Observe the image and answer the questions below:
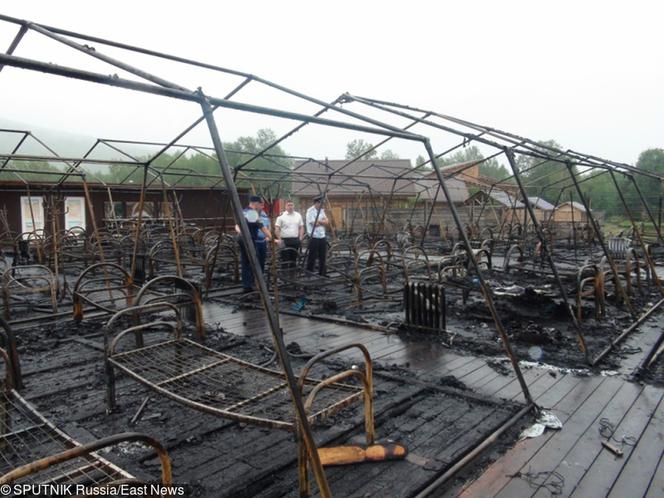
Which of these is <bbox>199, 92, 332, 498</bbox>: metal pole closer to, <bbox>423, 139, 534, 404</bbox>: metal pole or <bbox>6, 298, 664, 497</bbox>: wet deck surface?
<bbox>6, 298, 664, 497</bbox>: wet deck surface

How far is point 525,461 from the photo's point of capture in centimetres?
294

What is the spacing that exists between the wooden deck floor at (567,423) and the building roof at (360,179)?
4708 millimetres

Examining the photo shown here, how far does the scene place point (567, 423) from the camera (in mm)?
3441

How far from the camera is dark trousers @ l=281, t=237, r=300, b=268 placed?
9.45 m

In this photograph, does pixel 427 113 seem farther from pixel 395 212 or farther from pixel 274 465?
pixel 395 212

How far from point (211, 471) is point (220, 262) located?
730cm

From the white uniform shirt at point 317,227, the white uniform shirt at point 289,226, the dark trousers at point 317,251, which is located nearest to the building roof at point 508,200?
the white uniform shirt at point 317,227

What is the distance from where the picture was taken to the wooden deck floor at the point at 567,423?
8.84 ft

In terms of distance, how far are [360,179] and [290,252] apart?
15407 millimetres

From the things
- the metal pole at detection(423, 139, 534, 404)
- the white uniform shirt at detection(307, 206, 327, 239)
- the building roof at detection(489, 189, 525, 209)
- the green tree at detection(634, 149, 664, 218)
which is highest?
the green tree at detection(634, 149, 664, 218)

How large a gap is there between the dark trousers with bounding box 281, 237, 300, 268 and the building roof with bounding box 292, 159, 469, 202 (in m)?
→ 1.40

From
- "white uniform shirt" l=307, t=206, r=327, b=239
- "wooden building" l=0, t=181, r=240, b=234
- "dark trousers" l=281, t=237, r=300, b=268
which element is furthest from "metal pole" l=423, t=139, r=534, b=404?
"wooden building" l=0, t=181, r=240, b=234

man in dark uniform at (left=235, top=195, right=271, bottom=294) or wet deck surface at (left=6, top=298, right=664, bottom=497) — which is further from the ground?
man in dark uniform at (left=235, top=195, right=271, bottom=294)

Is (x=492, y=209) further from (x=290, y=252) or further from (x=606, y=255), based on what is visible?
(x=606, y=255)
